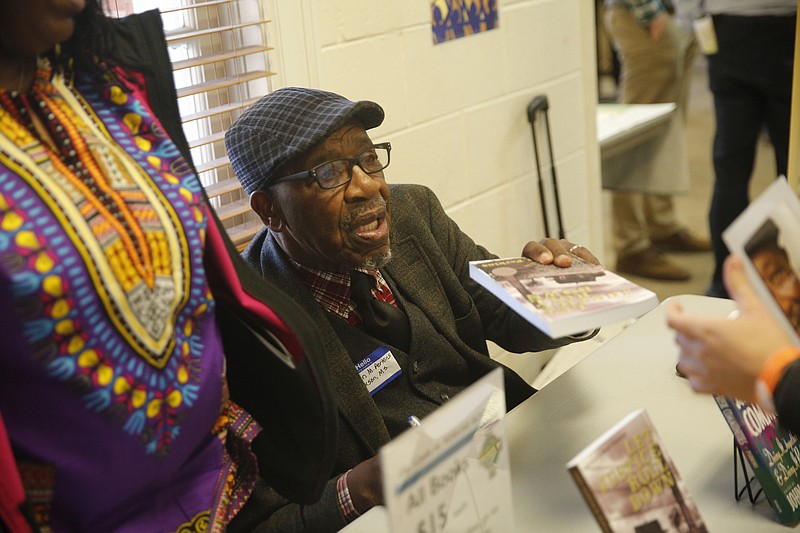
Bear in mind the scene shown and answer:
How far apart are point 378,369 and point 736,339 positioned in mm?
767

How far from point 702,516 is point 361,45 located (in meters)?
1.34

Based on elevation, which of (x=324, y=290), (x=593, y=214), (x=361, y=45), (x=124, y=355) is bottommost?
(x=593, y=214)

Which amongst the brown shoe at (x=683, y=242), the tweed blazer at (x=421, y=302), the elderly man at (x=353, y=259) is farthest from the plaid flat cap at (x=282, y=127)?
the brown shoe at (x=683, y=242)

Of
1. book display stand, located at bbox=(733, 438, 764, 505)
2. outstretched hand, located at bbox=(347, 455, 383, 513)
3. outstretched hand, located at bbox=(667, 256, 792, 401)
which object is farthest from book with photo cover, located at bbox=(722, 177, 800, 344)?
outstretched hand, located at bbox=(347, 455, 383, 513)

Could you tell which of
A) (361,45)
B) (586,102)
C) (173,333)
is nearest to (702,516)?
(173,333)

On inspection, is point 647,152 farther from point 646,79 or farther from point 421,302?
point 421,302

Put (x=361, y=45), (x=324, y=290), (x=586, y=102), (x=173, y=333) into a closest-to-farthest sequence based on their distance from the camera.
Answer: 1. (x=173, y=333)
2. (x=324, y=290)
3. (x=361, y=45)
4. (x=586, y=102)

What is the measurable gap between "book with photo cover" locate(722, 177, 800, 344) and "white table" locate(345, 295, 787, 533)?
34cm

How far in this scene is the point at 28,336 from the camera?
2.88 feet

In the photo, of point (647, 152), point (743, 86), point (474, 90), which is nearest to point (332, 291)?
point (474, 90)

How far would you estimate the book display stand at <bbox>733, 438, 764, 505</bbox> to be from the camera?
119 cm

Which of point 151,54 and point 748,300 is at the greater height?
point 151,54

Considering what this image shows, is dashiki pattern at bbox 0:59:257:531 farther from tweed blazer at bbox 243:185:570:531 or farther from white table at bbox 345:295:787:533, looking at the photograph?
tweed blazer at bbox 243:185:570:531

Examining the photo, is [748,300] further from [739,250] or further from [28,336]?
[28,336]
